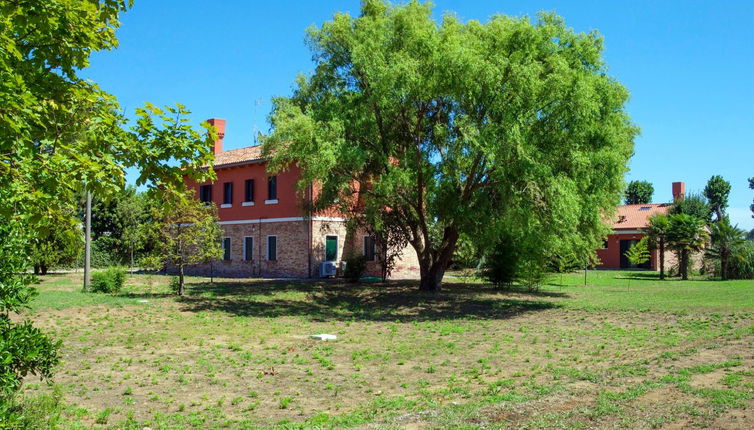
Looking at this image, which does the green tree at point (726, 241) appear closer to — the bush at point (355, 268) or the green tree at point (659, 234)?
the green tree at point (659, 234)

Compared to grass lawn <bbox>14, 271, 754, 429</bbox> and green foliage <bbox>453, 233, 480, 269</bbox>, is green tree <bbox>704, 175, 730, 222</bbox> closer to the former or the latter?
green foliage <bbox>453, 233, 480, 269</bbox>

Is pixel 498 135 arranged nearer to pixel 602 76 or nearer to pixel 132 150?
pixel 602 76

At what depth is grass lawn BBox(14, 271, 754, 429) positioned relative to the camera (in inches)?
280

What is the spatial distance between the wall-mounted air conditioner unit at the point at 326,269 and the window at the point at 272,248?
298 cm

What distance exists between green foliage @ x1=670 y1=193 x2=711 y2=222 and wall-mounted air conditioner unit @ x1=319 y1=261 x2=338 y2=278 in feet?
83.5

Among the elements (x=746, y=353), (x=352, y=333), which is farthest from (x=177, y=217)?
(x=746, y=353)

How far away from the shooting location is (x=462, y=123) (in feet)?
60.3

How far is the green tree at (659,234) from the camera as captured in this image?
36.6 m

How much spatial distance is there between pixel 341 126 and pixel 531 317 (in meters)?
8.12

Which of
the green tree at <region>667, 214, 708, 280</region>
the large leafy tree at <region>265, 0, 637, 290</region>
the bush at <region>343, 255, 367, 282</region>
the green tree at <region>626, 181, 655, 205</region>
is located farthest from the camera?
the green tree at <region>626, 181, 655, 205</region>

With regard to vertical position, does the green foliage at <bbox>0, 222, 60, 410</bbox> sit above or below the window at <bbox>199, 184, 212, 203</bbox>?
below

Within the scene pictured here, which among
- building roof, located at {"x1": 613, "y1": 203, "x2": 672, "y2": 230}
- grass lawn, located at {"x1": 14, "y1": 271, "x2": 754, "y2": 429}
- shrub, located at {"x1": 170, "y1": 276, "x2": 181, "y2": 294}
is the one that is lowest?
grass lawn, located at {"x1": 14, "y1": 271, "x2": 754, "y2": 429}

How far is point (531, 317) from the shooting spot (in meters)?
17.8

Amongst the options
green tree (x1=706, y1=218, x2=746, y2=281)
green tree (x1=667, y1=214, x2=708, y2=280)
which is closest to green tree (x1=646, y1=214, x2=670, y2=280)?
green tree (x1=667, y1=214, x2=708, y2=280)
